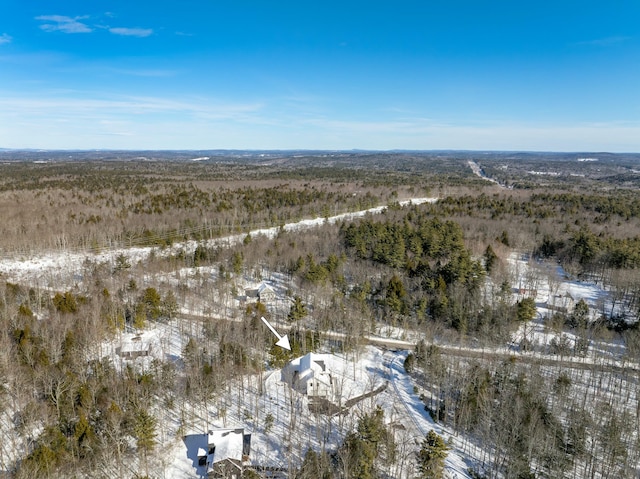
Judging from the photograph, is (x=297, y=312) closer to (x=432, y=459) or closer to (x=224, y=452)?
(x=224, y=452)

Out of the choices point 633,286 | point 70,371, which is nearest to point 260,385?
point 70,371

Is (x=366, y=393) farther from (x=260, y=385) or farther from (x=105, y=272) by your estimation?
(x=105, y=272)

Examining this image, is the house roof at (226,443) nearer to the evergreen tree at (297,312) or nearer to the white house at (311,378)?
the white house at (311,378)

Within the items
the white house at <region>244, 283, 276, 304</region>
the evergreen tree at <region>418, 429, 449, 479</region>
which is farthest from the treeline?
the white house at <region>244, 283, 276, 304</region>

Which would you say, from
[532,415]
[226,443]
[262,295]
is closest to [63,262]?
[262,295]

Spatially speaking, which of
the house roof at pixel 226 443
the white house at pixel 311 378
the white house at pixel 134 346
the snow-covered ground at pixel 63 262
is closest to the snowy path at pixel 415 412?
the white house at pixel 311 378

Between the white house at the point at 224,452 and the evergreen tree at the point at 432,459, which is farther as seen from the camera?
the white house at the point at 224,452
